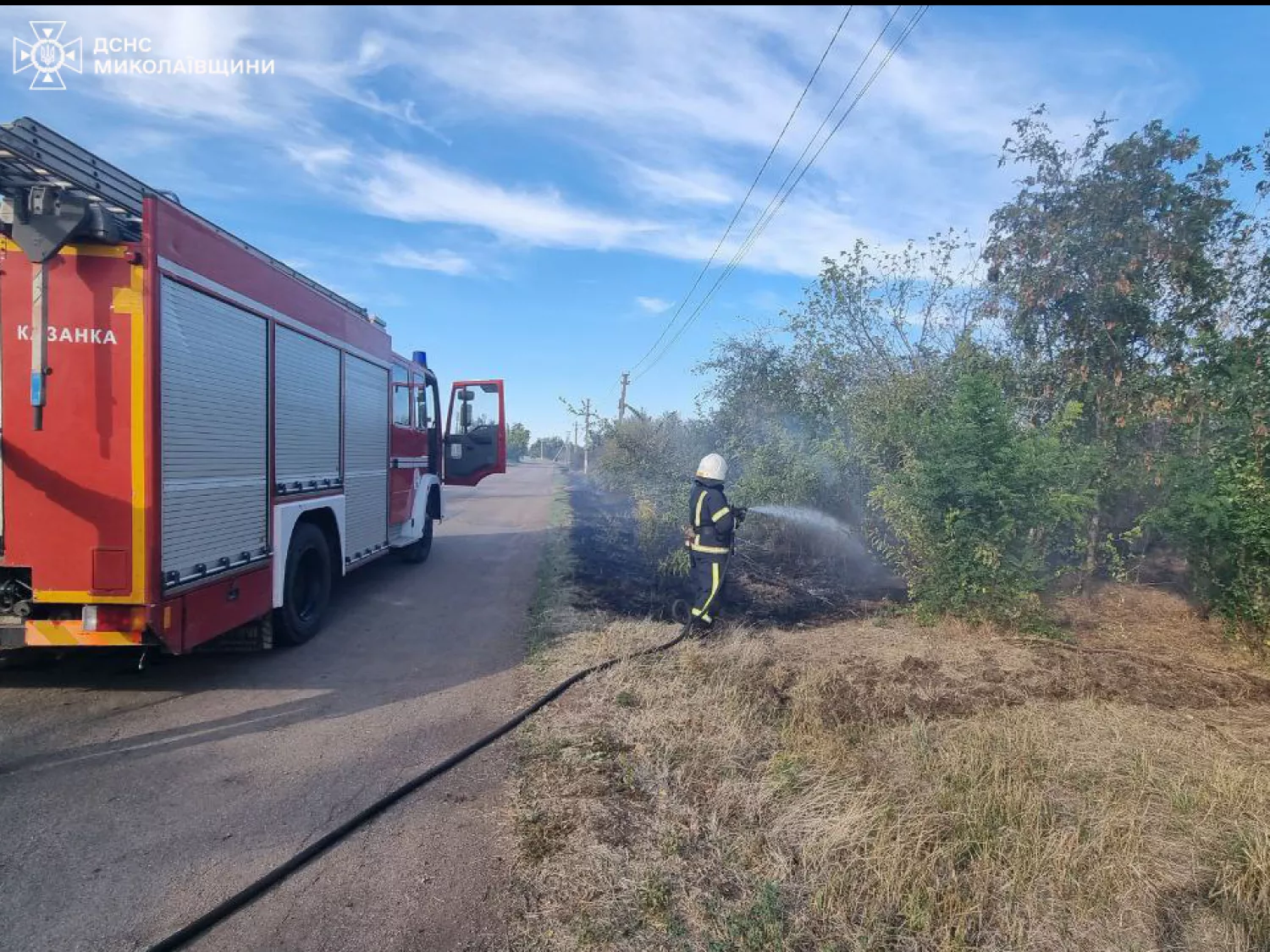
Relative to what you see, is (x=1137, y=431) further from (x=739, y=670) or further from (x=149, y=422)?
(x=149, y=422)

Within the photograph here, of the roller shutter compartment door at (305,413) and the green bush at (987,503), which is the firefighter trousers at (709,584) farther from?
the roller shutter compartment door at (305,413)

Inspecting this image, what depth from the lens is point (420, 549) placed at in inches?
449

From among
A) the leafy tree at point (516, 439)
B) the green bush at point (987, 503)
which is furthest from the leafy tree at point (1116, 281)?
the leafy tree at point (516, 439)

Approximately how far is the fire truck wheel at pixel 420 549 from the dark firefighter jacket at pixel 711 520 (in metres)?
5.38

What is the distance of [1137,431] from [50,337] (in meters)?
10.9

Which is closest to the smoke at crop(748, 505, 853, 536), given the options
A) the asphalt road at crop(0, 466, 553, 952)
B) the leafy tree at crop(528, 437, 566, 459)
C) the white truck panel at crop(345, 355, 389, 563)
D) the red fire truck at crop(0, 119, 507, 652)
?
the white truck panel at crop(345, 355, 389, 563)

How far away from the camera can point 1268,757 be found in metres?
4.41

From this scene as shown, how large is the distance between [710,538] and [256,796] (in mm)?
4439

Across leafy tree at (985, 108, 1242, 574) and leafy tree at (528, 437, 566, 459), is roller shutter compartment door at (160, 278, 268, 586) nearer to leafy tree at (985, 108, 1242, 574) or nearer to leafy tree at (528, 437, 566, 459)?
leafy tree at (985, 108, 1242, 574)

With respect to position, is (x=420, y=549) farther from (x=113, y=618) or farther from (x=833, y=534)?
(x=113, y=618)

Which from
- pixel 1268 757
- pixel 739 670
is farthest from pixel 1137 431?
pixel 739 670

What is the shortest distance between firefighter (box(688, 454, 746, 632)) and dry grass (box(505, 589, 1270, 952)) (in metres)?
1.15

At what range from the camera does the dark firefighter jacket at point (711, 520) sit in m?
7.12

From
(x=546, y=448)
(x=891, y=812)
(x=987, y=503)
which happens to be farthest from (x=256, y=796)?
(x=546, y=448)
